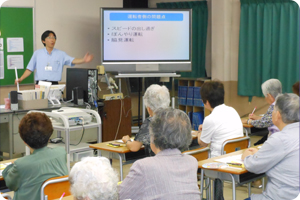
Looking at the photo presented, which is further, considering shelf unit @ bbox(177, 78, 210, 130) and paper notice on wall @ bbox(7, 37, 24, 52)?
shelf unit @ bbox(177, 78, 210, 130)

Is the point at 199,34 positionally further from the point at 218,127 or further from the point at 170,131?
the point at 170,131

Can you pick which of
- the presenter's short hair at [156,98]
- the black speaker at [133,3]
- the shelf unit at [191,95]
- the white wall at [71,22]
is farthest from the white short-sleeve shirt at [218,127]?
the black speaker at [133,3]

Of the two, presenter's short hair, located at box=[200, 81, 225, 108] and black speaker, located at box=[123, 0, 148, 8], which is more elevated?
black speaker, located at box=[123, 0, 148, 8]

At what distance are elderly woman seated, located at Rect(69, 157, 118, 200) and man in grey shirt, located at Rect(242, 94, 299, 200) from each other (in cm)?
120

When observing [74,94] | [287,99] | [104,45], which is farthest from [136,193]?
[104,45]

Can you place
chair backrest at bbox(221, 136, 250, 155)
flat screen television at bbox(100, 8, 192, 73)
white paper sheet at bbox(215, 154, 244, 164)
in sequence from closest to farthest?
white paper sheet at bbox(215, 154, 244, 164) < chair backrest at bbox(221, 136, 250, 155) < flat screen television at bbox(100, 8, 192, 73)

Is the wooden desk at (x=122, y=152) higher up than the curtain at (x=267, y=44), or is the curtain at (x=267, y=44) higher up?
the curtain at (x=267, y=44)

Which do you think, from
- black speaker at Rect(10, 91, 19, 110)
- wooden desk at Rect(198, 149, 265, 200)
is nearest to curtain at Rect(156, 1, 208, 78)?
black speaker at Rect(10, 91, 19, 110)

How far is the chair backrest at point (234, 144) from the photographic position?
11.2 feet

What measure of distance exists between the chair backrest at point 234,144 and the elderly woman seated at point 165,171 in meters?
1.33

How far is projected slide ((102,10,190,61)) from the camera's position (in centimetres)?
680

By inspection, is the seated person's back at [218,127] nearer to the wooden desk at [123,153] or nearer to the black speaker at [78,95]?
the wooden desk at [123,153]

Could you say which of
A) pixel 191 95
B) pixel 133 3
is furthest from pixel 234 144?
pixel 133 3

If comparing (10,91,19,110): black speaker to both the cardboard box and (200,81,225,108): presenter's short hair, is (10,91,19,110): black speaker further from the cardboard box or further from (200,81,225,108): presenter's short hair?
(200,81,225,108): presenter's short hair
